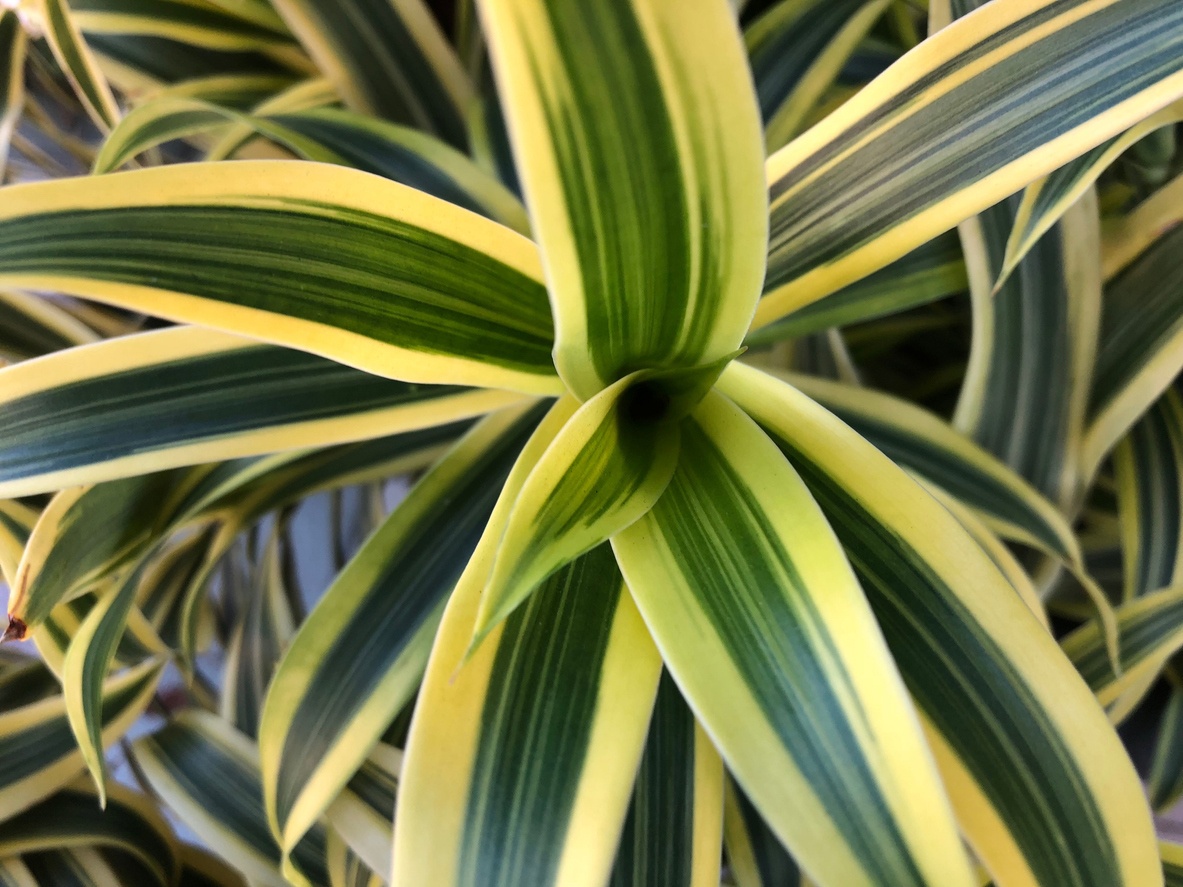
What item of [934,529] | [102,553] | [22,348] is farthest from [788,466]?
[22,348]

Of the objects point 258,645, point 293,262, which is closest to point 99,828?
point 258,645

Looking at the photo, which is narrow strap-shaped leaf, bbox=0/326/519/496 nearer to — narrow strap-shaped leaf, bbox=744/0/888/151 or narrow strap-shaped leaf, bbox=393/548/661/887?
narrow strap-shaped leaf, bbox=393/548/661/887

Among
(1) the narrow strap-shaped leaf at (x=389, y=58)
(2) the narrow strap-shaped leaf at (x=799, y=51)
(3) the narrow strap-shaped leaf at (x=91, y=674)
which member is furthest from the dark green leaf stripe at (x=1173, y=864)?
(1) the narrow strap-shaped leaf at (x=389, y=58)

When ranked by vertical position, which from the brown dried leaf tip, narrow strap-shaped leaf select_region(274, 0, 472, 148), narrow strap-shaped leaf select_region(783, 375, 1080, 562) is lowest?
the brown dried leaf tip

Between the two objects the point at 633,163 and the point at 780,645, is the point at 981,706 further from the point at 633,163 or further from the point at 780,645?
the point at 633,163

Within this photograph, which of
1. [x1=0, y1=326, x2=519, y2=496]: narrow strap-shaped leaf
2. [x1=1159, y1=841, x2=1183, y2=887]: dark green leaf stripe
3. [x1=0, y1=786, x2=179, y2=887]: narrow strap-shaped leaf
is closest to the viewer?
[x1=0, y1=326, x2=519, y2=496]: narrow strap-shaped leaf

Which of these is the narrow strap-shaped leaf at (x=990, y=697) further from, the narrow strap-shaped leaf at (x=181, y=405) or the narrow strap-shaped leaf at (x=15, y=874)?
the narrow strap-shaped leaf at (x=15, y=874)

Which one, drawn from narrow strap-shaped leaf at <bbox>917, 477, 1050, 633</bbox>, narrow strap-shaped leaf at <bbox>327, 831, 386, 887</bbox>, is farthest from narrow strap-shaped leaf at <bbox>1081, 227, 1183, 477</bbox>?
narrow strap-shaped leaf at <bbox>327, 831, 386, 887</bbox>
